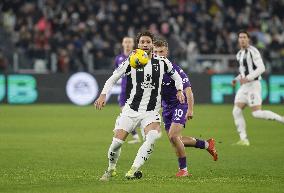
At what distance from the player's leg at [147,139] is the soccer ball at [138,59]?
70 cm

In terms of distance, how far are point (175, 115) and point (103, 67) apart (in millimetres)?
18865

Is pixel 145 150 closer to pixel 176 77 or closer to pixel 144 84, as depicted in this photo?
pixel 144 84

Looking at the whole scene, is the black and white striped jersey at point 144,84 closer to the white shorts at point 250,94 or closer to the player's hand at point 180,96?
the player's hand at point 180,96

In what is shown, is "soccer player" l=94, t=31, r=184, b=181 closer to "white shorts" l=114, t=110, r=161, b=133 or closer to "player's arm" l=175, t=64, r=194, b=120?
"white shorts" l=114, t=110, r=161, b=133

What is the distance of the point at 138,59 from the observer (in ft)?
35.9

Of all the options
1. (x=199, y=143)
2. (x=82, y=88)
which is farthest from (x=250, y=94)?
(x=82, y=88)

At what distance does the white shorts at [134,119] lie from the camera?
36.3 feet

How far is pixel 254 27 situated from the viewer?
110ft

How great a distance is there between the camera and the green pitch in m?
10.6

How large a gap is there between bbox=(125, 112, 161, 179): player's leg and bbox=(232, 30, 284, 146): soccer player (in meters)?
6.42

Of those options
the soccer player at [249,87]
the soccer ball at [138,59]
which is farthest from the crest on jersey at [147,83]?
the soccer player at [249,87]

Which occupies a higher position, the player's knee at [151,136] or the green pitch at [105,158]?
the player's knee at [151,136]

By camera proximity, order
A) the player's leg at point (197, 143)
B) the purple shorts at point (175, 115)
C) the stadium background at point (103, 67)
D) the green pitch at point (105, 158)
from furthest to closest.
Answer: the stadium background at point (103, 67)
the player's leg at point (197, 143)
the purple shorts at point (175, 115)
the green pitch at point (105, 158)

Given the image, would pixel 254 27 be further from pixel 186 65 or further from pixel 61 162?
pixel 61 162
